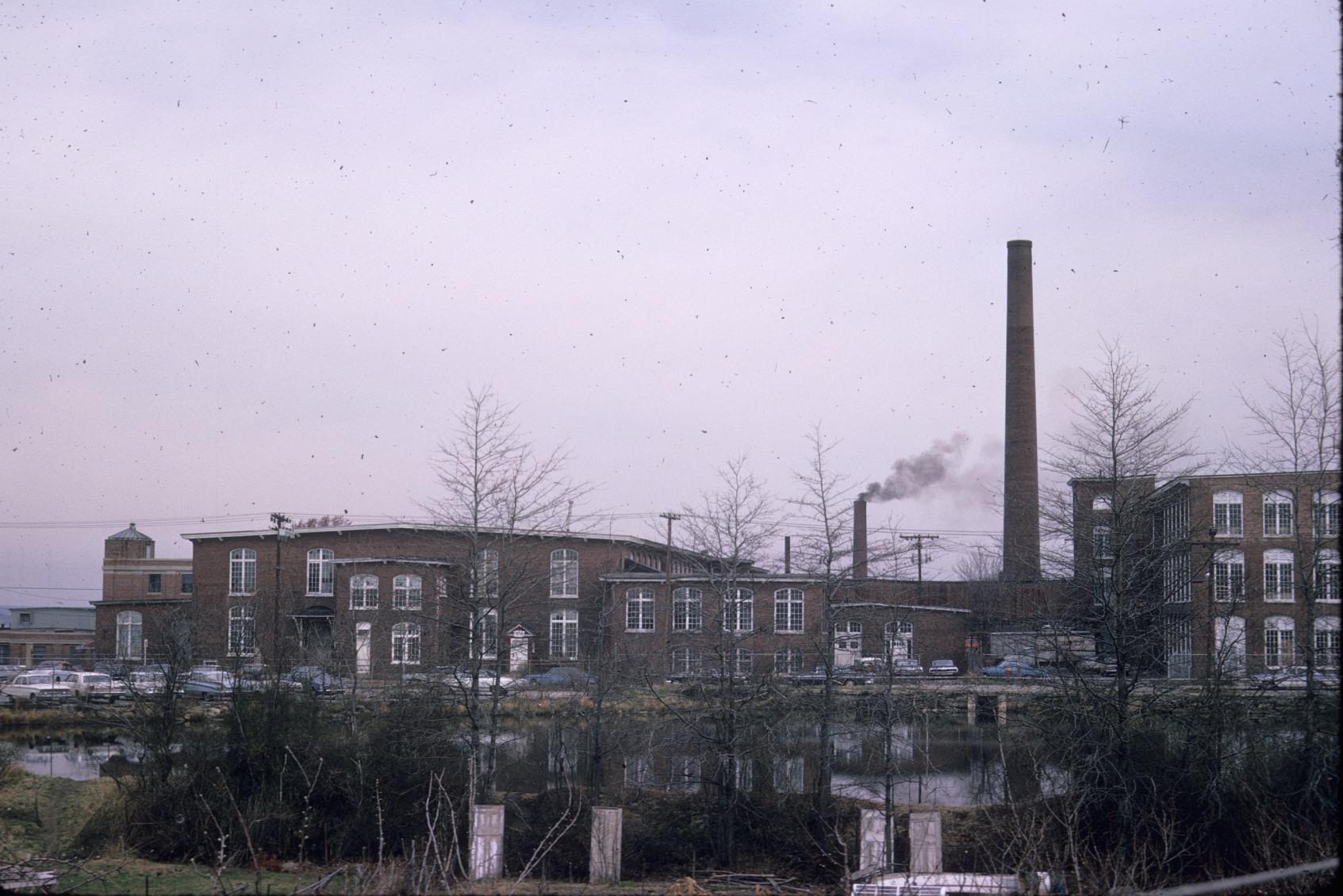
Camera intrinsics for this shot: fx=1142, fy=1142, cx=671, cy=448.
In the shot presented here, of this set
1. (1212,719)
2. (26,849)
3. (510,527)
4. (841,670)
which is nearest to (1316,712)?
(1212,719)

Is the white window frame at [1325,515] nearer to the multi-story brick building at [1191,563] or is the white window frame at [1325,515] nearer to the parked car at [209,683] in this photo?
the multi-story brick building at [1191,563]

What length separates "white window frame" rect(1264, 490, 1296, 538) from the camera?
21.8 m

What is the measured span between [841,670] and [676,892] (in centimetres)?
1145

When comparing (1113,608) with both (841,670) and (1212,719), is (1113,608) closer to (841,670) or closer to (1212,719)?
(1212,719)

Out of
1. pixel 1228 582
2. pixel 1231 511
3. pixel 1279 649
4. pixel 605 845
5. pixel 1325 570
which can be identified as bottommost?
pixel 605 845

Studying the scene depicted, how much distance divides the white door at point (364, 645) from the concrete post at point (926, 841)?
20366mm

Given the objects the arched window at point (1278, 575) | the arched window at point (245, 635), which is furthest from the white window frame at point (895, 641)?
the arched window at point (245, 635)

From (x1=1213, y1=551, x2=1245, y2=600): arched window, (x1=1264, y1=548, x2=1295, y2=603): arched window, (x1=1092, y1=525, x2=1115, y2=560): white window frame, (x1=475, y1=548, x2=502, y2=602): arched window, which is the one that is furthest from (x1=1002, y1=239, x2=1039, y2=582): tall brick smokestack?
(x1=475, y1=548, x2=502, y2=602): arched window

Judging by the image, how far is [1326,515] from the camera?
20047 mm

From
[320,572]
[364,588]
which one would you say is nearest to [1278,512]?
[364,588]

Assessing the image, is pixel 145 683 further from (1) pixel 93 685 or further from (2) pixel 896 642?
(1) pixel 93 685

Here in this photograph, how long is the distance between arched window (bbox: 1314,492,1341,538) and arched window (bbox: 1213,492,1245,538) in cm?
863

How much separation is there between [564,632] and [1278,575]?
104 feet

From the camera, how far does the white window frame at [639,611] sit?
50.5 metres
